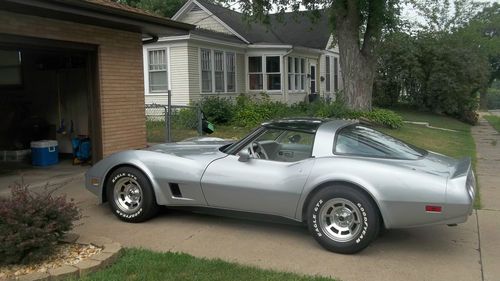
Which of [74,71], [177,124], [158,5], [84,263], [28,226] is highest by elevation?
[158,5]

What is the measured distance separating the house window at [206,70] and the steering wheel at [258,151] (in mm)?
15932

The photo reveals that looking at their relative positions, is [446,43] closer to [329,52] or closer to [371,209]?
[329,52]

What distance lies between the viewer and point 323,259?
4.68 metres

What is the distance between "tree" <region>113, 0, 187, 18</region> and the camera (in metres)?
33.7

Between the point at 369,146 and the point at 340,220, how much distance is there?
0.87 meters

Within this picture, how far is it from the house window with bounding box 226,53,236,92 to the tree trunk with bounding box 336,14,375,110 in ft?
20.2

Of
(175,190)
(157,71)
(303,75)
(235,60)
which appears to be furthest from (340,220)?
(303,75)

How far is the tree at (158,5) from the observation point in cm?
3372

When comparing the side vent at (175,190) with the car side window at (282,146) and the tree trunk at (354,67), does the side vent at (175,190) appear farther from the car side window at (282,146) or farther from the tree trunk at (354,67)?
the tree trunk at (354,67)

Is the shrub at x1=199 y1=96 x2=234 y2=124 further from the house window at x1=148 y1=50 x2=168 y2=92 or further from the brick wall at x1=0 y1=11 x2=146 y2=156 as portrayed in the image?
the brick wall at x1=0 y1=11 x2=146 y2=156

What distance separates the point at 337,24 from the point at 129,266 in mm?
15821

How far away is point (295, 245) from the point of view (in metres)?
5.09

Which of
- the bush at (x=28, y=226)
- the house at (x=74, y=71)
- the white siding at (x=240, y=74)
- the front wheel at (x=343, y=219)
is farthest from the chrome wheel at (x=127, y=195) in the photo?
the white siding at (x=240, y=74)

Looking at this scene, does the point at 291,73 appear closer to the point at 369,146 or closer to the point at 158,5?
the point at 158,5
